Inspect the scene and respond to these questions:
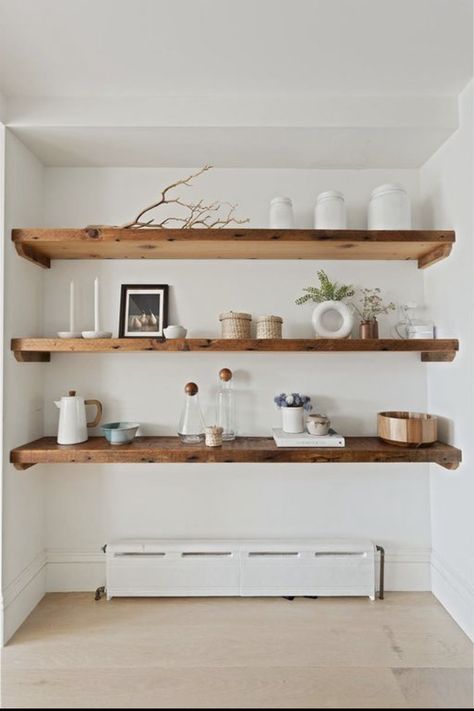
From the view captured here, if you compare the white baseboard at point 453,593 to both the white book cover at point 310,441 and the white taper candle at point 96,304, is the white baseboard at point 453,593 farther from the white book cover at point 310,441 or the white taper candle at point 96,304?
the white taper candle at point 96,304

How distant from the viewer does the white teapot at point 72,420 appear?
1.82 meters

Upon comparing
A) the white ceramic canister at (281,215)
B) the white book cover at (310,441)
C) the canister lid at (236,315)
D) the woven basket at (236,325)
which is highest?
the white ceramic canister at (281,215)

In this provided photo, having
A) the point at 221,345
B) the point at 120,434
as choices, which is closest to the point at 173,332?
the point at 221,345

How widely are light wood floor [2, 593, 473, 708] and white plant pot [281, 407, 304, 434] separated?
0.82 m

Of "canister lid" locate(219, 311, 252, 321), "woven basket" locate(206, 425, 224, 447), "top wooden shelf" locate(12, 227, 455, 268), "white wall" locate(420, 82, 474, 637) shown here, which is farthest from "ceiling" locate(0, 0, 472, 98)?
"woven basket" locate(206, 425, 224, 447)

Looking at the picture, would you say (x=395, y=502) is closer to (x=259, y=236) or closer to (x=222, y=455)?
(x=222, y=455)

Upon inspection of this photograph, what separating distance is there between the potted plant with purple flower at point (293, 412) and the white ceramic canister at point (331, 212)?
81cm

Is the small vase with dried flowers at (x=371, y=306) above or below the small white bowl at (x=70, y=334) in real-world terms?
above

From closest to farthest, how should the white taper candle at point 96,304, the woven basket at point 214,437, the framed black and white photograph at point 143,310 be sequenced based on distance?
the woven basket at point 214,437 < the white taper candle at point 96,304 < the framed black and white photograph at point 143,310

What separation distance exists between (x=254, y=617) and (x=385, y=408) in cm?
115

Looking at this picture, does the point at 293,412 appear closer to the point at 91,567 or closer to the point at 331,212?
the point at 331,212

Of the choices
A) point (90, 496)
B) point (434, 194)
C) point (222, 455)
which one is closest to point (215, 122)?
point (434, 194)

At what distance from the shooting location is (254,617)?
69.6 inches

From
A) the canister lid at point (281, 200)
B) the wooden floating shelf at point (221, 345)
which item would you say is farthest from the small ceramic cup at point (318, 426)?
the canister lid at point (281, 200)
